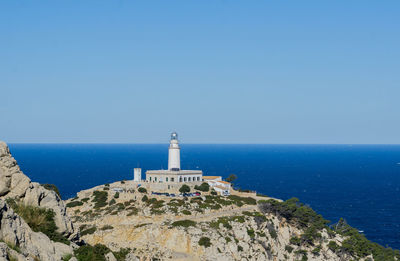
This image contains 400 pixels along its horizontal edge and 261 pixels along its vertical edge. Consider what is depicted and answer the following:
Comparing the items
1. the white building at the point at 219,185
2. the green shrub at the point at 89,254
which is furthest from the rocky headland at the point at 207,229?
the green shrub at the point at 89,254

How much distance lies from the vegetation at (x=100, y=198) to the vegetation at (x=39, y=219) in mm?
50508

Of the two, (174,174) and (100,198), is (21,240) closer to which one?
(100,198)

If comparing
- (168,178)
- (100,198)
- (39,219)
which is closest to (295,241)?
(168,178)

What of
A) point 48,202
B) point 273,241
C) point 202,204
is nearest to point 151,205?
point 202,204

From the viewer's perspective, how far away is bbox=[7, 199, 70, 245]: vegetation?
27.4m

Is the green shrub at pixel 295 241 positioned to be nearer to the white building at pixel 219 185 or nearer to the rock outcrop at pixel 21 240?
the white building at pixel 219 185

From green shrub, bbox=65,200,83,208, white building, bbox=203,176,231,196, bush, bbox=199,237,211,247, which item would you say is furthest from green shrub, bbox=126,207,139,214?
white building, bbox=203,176,231,196

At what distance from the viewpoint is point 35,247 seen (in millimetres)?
23812

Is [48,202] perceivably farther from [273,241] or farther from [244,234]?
[273,241]

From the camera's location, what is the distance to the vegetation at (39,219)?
2741 cm

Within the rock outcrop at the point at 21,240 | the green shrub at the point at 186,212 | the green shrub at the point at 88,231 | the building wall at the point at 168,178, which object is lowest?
the green shrub at the point at 88,231

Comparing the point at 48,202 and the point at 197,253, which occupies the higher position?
the point at 48,202

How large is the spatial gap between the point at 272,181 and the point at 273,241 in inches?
4544

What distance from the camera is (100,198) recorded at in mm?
Answer: 81625
